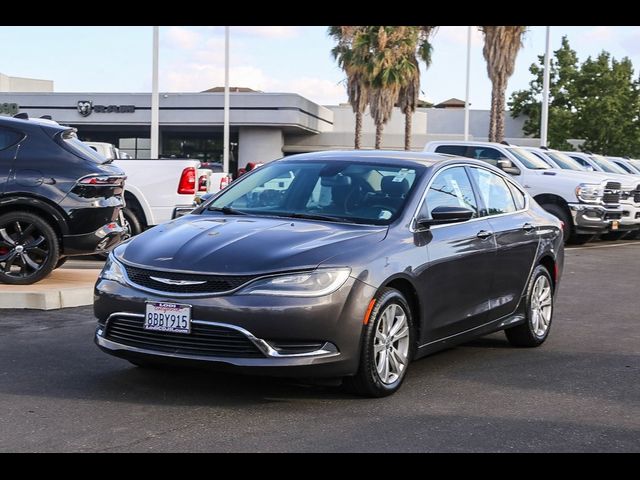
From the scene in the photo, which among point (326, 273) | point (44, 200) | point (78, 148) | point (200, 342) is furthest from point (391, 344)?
point (78, 148)

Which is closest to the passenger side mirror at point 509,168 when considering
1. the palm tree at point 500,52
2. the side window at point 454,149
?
the side window at point 454,149

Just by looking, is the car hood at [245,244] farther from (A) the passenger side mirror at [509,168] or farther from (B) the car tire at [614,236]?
(B) the car tire at [614,236]

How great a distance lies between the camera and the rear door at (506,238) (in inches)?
304

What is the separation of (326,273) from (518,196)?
10.6ft

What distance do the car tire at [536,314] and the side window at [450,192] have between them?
1118 millimetres

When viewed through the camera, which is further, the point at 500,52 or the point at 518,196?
the point at 500,52

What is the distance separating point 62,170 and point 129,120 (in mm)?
45024

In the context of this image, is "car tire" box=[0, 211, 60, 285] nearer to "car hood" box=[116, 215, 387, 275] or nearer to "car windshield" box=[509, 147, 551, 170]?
"car hood" box=[116, 215, 387, 275]

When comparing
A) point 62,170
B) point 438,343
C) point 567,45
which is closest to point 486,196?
point 438,343

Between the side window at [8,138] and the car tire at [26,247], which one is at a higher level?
the side window at [8,138]

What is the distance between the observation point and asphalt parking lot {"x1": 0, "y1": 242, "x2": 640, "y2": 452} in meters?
5.22

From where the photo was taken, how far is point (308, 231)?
6.37 meters

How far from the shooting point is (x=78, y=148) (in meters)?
10.4

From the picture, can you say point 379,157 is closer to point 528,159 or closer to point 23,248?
point 23,248
